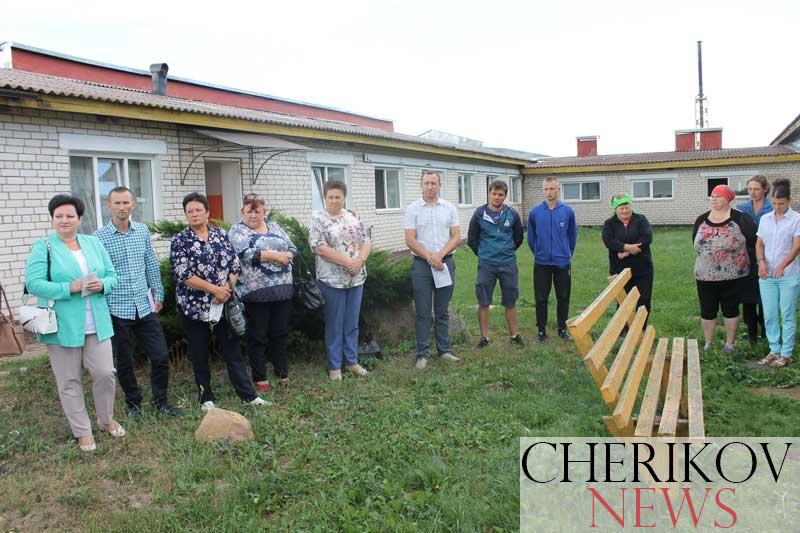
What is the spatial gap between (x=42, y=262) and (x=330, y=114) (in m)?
27.2

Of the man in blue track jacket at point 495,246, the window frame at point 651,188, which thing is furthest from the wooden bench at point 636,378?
the window frame at point 651,188

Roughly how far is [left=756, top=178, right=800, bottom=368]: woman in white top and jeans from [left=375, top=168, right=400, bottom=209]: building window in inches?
483

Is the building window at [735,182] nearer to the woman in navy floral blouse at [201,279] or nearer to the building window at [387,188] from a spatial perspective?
the building window at [387,188]

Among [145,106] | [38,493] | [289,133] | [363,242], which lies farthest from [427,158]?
[38,493]

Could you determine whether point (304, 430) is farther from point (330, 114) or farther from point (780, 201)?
point (330, 114)

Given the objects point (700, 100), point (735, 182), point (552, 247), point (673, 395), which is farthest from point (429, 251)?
point (700, 100)

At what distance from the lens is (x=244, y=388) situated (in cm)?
505

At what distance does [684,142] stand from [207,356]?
100 feet

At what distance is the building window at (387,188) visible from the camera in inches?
692

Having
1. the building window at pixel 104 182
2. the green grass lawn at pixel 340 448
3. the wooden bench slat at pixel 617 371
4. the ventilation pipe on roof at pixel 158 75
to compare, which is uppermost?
the ventilation pipe on roof at pixel 158 75

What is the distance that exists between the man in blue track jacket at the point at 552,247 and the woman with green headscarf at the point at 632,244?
426 mm

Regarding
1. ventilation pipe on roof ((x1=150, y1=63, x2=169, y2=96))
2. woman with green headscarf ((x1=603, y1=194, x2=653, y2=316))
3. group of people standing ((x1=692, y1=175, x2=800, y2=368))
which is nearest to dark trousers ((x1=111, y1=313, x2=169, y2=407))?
woman with green headscarf ((x1=603, y1=194, x2=653, y2=316))

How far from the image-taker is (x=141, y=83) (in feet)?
72.6

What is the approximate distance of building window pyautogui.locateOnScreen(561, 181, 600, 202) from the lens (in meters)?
28.4
